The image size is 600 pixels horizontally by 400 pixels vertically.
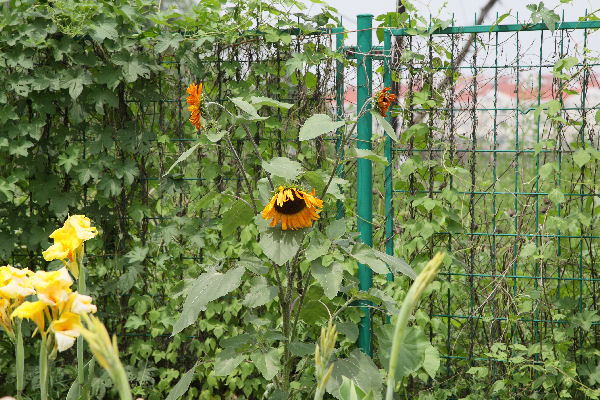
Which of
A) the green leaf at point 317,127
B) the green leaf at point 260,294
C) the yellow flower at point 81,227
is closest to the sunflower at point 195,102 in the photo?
the green leaf at point 317,127

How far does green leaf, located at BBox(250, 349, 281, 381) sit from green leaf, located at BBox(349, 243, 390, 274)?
1.77 ft

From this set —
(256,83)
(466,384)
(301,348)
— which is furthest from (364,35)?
(466,384)

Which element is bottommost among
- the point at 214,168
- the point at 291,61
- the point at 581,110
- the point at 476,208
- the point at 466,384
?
the point at 466,384

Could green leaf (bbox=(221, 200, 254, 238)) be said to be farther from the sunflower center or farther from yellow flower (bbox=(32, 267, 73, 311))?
yellow flower (bbox=(32, 267, 73, 311))

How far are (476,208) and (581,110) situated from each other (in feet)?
2.24

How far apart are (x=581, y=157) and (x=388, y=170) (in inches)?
36.0

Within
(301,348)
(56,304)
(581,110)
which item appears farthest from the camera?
(581,110)

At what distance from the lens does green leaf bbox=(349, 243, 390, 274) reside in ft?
8.29

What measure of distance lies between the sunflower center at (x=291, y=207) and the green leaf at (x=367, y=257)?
316 millimetres

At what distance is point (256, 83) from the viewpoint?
Answer: 343cm

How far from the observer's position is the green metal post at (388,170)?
3201 mm

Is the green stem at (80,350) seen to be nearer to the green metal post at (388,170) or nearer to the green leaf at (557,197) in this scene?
the green metal post at (388,170)

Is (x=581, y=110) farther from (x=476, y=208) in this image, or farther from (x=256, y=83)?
(x=256, y=83)

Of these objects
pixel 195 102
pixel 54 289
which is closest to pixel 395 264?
pixel 195 102
